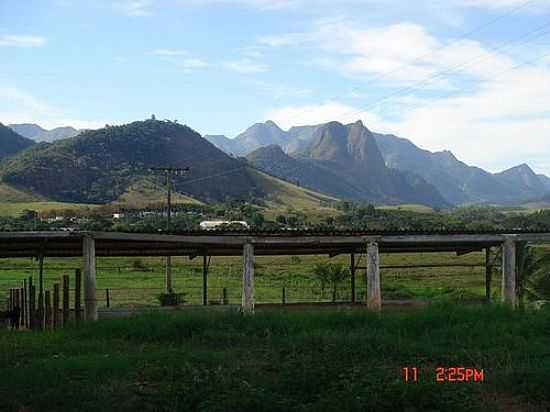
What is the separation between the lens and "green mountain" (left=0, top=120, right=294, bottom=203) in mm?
106688

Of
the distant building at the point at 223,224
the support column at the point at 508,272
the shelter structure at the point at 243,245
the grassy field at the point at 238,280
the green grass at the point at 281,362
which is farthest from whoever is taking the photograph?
the distant building at the point at 223,224

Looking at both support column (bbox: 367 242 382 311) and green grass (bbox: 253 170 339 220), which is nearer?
support column (bbox: 367 242 382 311)

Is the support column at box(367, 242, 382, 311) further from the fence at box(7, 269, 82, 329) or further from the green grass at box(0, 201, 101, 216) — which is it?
the green grass at box(0, 201, 101, 216)

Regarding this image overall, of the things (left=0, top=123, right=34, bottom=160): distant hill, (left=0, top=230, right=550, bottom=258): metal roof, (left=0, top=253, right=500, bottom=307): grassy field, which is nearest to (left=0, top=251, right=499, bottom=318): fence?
(left=0, top=253, right=500, bottom=307): grassy field

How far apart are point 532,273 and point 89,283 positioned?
42.5ft

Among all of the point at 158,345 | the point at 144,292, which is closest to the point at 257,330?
the point at 158,345

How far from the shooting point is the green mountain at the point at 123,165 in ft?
350

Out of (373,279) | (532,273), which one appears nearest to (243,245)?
(373,279)

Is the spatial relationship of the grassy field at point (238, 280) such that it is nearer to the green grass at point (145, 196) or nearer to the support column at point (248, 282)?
the support column at point (248, 282)

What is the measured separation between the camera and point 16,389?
7391 mm

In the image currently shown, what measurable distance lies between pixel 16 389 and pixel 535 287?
16008 mm

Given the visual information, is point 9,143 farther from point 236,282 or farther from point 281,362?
point 281,362

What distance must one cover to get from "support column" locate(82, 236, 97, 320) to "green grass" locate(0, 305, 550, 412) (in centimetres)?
160
